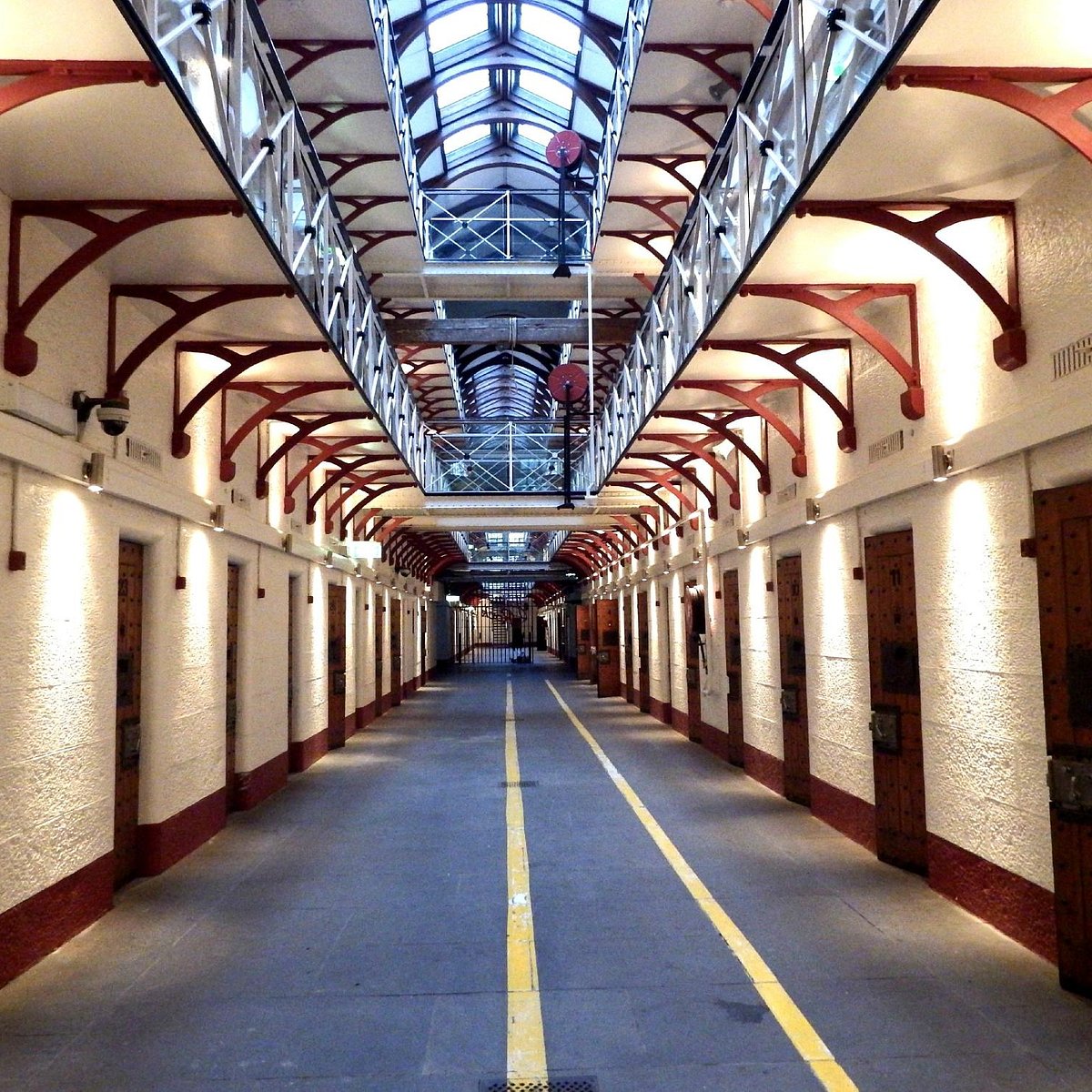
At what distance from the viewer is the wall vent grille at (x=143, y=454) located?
628 centimetres

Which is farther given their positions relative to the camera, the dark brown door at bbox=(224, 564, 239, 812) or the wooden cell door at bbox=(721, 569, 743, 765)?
the wooden cell door at bbox=(721, 569, 743, 765)

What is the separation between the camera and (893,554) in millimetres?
6789

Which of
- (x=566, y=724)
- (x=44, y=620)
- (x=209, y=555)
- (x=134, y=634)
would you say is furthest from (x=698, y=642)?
(x=44, y=620)

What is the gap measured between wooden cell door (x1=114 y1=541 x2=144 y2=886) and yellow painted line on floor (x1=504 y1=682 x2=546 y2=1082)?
9.02 feet

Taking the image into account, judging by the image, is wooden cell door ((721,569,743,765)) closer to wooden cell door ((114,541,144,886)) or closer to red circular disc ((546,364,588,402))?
red circular disc ((546,364,588,402))

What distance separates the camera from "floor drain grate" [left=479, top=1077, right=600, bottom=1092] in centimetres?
355

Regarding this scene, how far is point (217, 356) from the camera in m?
7.35

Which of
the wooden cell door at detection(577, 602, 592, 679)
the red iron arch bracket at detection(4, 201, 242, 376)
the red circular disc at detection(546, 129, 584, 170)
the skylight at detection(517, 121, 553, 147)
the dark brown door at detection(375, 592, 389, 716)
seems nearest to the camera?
the red iron arch bracket at detection(4, 201, 242, 376)

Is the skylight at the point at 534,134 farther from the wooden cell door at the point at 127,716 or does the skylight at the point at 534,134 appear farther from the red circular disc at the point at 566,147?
the wooden cell door at the point at 127,716

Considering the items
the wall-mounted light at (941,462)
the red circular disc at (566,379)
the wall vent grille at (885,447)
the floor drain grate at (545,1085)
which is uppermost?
the red circular disc at (566,379)

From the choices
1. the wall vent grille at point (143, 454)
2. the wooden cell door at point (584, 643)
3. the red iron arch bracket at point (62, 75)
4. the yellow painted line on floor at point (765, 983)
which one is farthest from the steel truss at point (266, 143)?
the wooden cell door at point (584, 643)

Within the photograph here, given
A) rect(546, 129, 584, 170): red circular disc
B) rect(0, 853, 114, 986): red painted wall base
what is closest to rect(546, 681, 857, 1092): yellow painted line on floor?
rect(0, 853, 114, 986): red painted wall base

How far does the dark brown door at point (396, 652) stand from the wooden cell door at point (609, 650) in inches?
196

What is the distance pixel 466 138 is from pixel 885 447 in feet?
35.4
